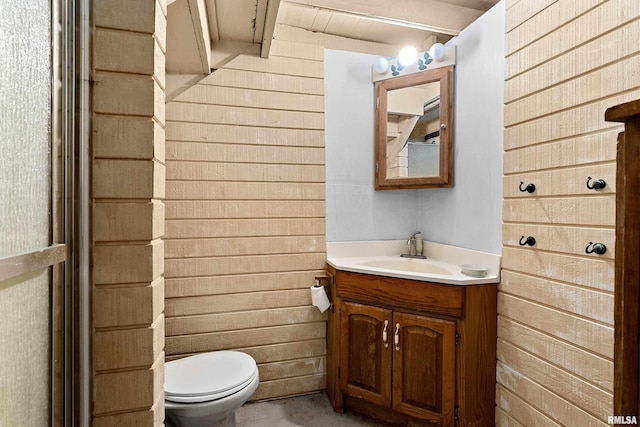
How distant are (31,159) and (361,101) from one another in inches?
80.4

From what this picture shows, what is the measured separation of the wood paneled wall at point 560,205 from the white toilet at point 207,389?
1.36 meters

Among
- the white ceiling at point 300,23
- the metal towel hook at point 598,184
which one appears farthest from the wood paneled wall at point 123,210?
the metal towel hook at point 598,184

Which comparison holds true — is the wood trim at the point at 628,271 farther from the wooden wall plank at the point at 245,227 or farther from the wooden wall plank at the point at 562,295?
the wooden wall plank at the point at 245,227

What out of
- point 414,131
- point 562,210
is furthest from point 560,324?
point 414,131

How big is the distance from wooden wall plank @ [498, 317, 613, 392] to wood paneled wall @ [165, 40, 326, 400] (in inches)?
46.3

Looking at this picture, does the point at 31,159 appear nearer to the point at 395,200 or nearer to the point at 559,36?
the point at 559,36

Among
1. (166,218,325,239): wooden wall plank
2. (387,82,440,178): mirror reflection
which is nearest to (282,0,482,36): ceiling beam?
(387,82,440,178): mirror reflection

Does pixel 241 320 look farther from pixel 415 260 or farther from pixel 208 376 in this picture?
pixel 415 260

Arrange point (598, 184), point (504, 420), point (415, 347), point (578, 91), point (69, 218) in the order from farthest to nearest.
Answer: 1. point (415, 347)
2. point (504, 420)
3. point (578, 91)
4. point (598, 184)
5. point (69, 218)

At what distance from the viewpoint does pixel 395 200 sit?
2.43 meters

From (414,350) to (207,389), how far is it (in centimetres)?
110

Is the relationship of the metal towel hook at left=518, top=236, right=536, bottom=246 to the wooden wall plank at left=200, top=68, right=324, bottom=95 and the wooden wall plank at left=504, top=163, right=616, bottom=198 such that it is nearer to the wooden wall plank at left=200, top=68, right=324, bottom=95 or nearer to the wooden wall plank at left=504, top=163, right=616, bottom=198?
the wooden wall plank at left=504, top=163, right=616, bottom=198

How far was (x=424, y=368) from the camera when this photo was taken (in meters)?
1.74

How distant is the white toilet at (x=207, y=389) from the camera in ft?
4.86
